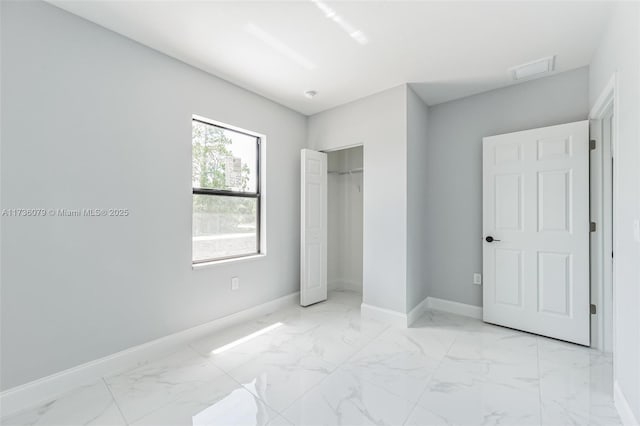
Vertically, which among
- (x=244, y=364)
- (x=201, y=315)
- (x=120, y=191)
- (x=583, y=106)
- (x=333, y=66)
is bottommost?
(x=244, y=364)

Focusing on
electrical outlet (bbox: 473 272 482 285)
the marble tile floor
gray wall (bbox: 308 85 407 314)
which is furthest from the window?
electrical outlet (bbox: 473 272 482 285)

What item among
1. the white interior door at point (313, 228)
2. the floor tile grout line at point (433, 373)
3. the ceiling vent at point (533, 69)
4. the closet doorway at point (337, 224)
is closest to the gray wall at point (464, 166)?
the ceiling vent at point (533, 69)

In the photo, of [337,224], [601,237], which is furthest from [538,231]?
[337,224]

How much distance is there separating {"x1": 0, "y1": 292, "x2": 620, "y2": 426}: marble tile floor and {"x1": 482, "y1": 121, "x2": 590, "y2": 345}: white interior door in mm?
245

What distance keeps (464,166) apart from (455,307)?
1.71 meters

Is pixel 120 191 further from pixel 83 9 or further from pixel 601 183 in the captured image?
pixel 601 183

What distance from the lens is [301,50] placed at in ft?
7.71

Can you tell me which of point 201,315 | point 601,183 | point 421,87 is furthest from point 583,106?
point 201,315

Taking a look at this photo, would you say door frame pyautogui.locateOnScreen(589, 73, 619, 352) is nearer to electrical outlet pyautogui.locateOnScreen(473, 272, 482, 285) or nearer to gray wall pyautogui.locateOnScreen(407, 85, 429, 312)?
electrical outlet pyautogui.locateOnScreen(473, 272, 482, 285)

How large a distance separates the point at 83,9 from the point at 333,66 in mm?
1904

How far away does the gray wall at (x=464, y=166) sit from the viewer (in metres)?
2.86

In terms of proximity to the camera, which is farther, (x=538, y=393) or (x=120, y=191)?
(x=120, y=191)

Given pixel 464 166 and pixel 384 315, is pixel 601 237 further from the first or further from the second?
pixel 384 315

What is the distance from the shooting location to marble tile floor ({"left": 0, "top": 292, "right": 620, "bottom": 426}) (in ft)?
5.36
